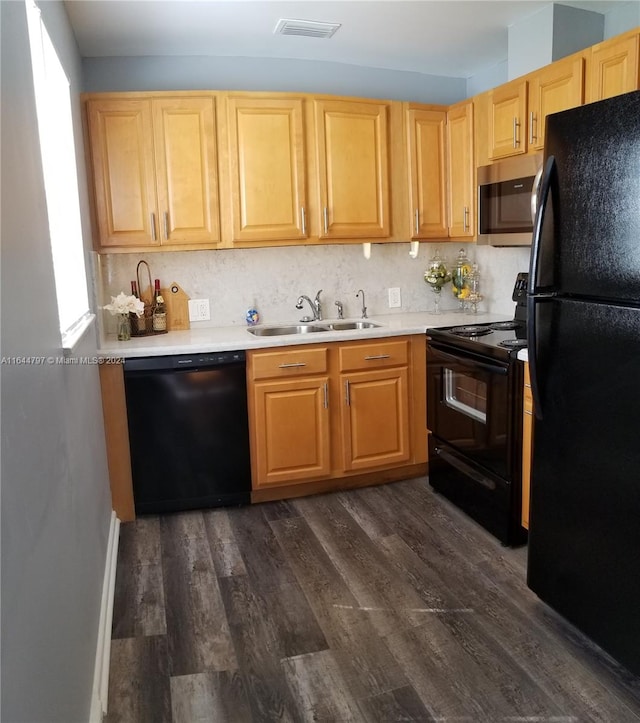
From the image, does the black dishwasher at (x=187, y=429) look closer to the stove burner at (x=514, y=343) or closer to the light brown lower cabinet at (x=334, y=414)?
the light brown lower cabinet at (x=334, y=414)

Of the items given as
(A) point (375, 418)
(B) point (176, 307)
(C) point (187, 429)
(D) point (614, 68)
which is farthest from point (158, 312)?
(D) point (614, 68)

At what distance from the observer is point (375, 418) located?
3.52 meters

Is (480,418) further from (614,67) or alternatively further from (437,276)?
(614,67)

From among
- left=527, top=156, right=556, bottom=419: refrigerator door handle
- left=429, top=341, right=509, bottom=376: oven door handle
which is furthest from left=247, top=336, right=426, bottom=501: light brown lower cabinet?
left=527, top=156, right=556, bottom=419: refrigerator door handle

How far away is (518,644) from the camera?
2129 millimetres

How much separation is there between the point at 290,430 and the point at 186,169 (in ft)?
4.97

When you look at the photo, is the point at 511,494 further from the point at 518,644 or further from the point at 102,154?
the point at 102,154

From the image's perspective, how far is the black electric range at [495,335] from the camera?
279 cm

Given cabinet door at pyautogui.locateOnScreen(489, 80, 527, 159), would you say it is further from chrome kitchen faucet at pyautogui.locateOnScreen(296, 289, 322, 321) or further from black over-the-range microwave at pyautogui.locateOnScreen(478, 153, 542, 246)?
chrome kitchen faucet at pyautogui.locateOnScreen(296, 289, 322, 321)

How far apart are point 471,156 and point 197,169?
61.6 inches

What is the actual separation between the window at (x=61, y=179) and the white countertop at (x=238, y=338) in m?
0.38

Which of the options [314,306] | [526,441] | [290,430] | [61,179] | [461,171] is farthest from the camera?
[314,306]

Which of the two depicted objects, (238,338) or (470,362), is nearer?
(470,362)

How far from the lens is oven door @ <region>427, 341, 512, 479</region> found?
280cm
